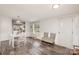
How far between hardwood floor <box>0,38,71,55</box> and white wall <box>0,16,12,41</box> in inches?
10.0

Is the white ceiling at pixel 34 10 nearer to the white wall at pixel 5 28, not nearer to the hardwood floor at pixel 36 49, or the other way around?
the white wall at pixel 5 28

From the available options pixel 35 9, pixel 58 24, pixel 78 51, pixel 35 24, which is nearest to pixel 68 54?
pixel 78 51

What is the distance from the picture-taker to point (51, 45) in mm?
1826

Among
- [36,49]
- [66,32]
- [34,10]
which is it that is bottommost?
[36,49]

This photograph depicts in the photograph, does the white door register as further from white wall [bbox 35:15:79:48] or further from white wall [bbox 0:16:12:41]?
white wall [bbox 0:16:12:41]

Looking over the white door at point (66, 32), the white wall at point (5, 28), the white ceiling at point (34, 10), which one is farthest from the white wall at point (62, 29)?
the white wall at point (5, 28)

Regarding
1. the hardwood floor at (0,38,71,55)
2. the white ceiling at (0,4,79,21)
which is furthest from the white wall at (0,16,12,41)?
the hardwood floor at (0,38,71,55)

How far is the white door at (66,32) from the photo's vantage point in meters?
1.79

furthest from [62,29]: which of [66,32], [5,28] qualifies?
[5,28]

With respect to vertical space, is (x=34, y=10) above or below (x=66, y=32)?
above

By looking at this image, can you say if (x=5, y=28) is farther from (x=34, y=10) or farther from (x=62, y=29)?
(x=62, y=29)

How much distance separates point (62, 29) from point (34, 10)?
2.01ft

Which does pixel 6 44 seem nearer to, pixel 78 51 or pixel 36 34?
pixel 36 34

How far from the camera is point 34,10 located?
5.91 feet
